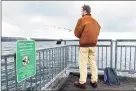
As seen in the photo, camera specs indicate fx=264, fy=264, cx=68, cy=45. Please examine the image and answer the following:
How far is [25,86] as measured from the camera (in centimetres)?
425

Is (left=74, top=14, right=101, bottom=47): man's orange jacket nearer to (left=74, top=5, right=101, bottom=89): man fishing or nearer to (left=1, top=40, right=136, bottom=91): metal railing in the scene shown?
(left=74, top=5, right=101, bottom=89): man fishing

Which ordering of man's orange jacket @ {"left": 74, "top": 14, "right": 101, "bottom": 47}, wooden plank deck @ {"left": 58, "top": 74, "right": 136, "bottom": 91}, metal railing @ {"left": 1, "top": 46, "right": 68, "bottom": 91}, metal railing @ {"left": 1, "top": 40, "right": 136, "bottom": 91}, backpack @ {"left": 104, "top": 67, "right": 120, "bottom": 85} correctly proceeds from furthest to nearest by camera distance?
backpack @ {"left": 104, "top": 67, "right": 120, "bottom": 85}
wooden plank deck @ {"left": 58, "top": 74, "right": 136, "bottom": 91}
man's orange jacket @ {"left": 74, "top": 14, "right": 101, "bottom": 47}
metal railing @ {"left": 1, "top": 40, "right": 136, "bottom": 91}
metal railing @ {"left": 1, "top": 46, "right": 68, "bottom": 91}

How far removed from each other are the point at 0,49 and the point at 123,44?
499cm

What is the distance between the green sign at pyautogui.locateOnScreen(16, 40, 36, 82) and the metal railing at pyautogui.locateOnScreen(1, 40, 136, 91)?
3.4 inches

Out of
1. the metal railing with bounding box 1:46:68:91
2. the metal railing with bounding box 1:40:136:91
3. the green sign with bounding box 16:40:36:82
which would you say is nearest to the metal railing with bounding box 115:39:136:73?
the metal railing with bounding box 1:40:136:91

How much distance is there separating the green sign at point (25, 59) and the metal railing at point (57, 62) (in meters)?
0.09

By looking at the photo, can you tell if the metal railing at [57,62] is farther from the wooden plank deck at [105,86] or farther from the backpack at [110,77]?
the backpack at [110,77]

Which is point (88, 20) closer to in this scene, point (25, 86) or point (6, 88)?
point (25, 86)

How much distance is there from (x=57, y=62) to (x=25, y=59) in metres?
2.41

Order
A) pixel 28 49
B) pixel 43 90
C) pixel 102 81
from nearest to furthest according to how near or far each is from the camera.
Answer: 1. pixel 28 49
2. pixel 43 90
3. pixel 102 81

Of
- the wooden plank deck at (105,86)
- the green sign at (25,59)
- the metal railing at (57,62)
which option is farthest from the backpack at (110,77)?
the green sign at (25,59)

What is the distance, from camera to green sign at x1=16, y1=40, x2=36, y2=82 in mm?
3838

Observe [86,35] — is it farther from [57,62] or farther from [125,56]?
[125,56]

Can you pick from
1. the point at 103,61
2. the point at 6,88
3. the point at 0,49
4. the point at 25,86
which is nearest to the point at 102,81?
the point at 103,61
